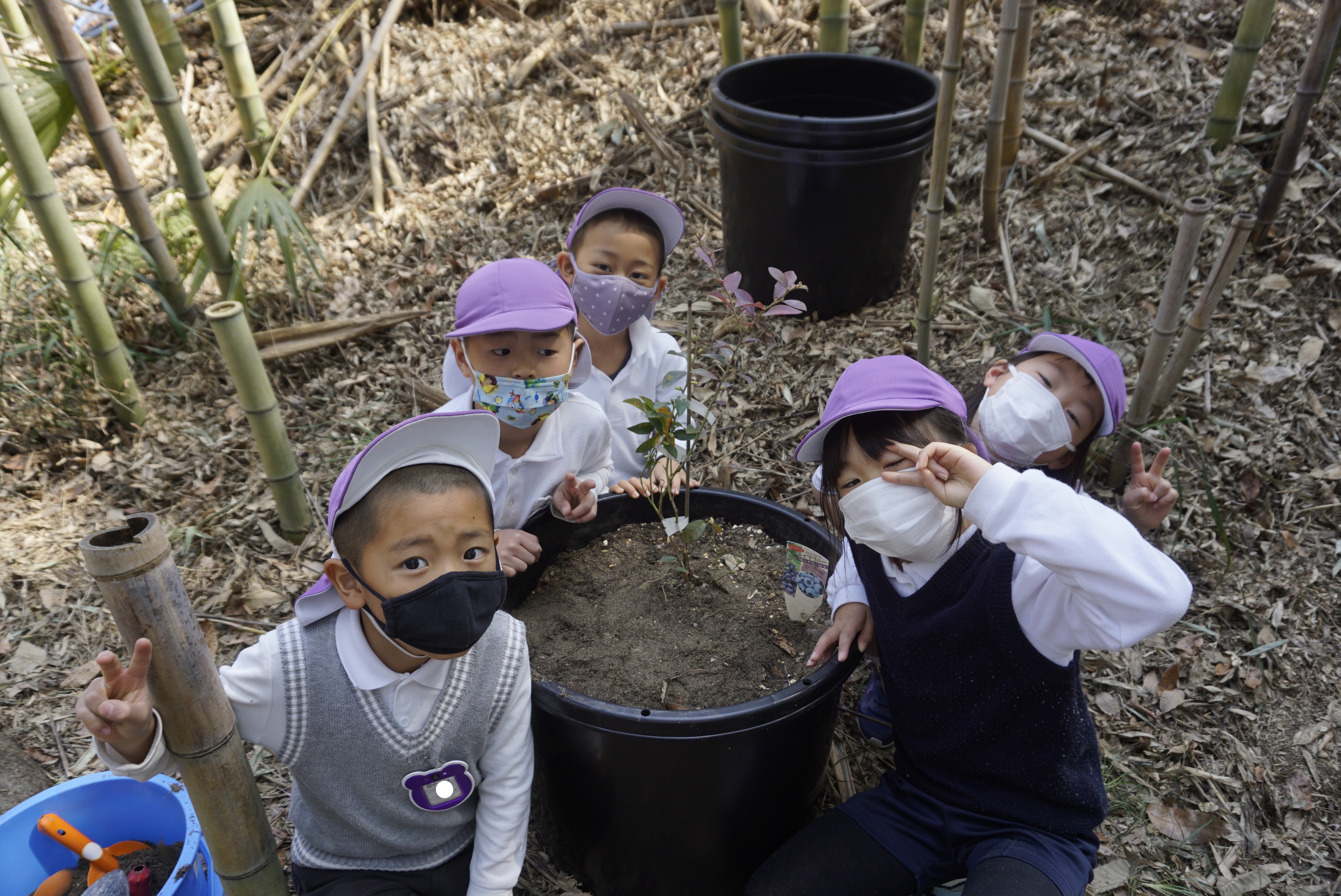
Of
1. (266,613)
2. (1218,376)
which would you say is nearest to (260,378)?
(266,613)

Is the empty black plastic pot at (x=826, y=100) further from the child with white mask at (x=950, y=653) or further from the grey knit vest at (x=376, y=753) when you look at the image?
the grey knit vest at (x=376, y=753)

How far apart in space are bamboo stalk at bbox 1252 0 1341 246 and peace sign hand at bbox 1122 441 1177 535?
1.71 metres

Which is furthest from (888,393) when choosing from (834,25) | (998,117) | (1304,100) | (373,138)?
(373,138)

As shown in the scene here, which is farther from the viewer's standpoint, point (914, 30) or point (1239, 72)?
point (914, 30)

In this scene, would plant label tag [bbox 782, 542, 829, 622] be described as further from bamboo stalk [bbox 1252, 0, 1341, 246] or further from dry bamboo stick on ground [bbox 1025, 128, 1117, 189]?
dry bamboo stick on ground [bbox 1025, 128, 1117, 189]

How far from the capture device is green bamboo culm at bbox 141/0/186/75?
13.4ft

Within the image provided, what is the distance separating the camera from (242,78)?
427 cm

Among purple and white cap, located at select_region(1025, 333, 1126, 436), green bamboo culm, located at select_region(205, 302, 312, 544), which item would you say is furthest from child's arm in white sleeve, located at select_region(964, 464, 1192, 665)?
green bamboo culm, located at select_region(205, 302, 312, 544)

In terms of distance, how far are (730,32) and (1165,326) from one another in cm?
231

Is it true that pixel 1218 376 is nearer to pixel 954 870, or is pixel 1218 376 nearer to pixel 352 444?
pixel 954 870

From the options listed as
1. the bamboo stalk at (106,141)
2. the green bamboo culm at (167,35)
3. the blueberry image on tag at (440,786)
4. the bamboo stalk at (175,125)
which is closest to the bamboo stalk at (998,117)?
the blueberry image on tag at (440,786)

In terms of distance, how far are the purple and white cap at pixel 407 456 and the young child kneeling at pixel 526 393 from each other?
0.37 m

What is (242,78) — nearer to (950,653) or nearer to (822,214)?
(822,214)

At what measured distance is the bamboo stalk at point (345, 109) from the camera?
14.8ft
